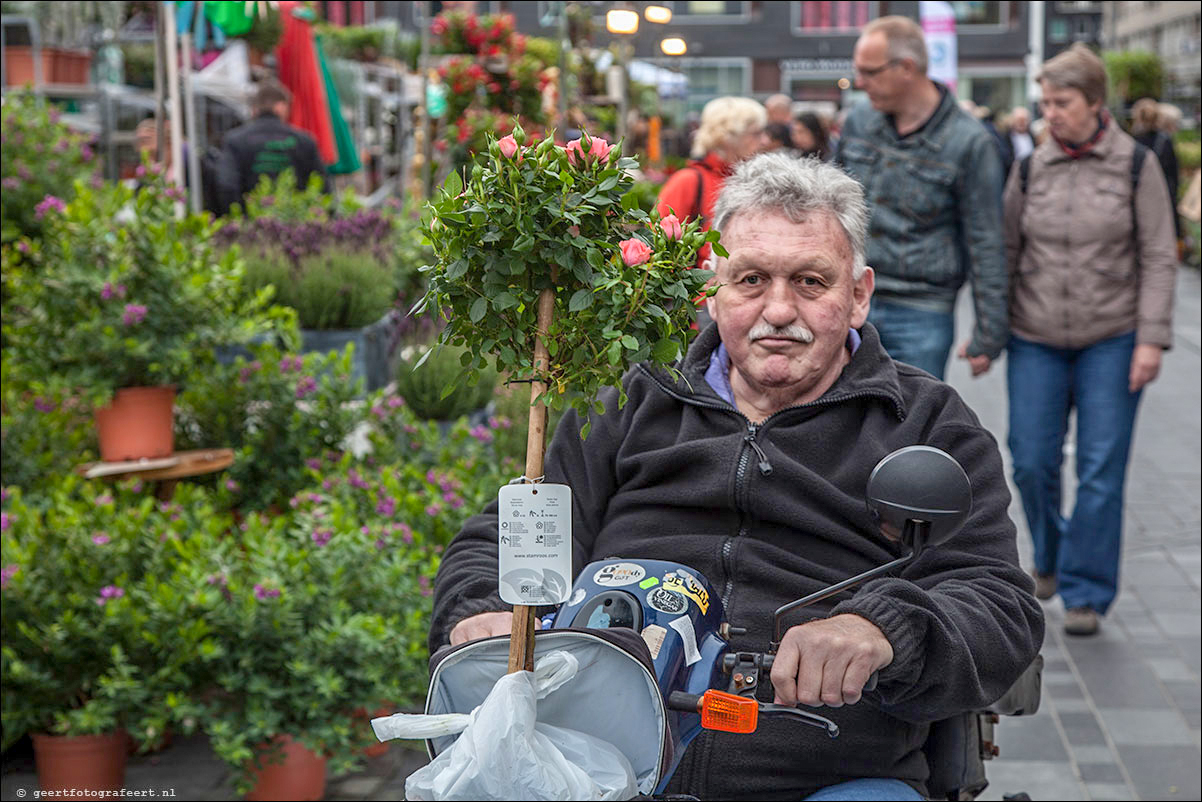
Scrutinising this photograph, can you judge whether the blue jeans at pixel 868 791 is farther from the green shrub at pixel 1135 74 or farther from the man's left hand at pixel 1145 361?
the green shrub at pixel 1135 74

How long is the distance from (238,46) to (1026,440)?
13.9 m

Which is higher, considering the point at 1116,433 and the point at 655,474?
the point at 655,474

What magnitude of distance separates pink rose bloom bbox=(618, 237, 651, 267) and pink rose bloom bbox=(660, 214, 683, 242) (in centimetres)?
5

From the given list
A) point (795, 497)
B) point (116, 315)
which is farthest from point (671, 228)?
point (116, 315)

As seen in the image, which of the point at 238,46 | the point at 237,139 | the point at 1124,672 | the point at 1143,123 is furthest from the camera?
the point at 238,46

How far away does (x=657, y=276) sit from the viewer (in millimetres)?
1756

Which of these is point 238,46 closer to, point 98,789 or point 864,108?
point 864,108

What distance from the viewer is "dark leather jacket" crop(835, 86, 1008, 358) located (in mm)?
5145

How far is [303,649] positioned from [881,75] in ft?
9.35

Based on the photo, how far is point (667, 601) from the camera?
6.30 feet

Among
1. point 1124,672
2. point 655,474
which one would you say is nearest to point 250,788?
point 655,474

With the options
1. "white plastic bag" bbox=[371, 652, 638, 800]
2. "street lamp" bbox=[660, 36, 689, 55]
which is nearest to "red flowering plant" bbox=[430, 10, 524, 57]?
"street lamp" bbox=[660, 36, 689, 55]

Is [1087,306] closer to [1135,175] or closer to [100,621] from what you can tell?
[1135,175]

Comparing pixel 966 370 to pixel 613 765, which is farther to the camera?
pixel 966 370
